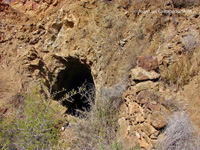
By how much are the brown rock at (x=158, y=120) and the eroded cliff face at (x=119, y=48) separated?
0.05ft

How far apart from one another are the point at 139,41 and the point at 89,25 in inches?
60.0

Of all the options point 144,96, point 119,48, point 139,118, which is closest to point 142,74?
point 144,96

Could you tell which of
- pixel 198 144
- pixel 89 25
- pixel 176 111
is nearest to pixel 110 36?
pixel 89 25

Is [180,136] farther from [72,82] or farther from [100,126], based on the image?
[72,82]

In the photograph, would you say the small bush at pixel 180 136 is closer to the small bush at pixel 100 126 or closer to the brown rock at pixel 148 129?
the brown rock at pixel 148 129

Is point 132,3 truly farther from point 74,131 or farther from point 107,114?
point 74,131

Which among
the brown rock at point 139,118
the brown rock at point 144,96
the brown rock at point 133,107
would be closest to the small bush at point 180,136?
the brown rock at point 139,118

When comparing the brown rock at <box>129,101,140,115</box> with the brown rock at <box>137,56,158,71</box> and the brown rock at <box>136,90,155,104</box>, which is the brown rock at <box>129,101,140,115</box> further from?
the brown rock at <box>137,56,158,71</box>

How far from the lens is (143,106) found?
258cm

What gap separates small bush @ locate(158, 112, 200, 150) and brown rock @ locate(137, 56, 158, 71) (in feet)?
3.98

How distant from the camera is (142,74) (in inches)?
119

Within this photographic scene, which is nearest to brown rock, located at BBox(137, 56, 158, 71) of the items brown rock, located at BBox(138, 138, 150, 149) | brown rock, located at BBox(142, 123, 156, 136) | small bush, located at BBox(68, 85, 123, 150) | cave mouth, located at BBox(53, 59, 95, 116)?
small bush, located at BBox(68, 85, 123, 150)

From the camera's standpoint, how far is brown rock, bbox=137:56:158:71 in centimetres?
303

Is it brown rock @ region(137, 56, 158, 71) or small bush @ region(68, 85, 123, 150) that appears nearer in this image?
small bush @ region(68, 85, 123, 150)
